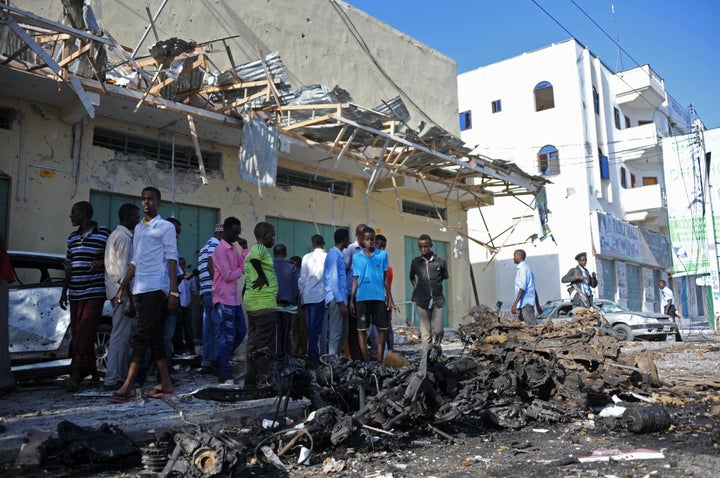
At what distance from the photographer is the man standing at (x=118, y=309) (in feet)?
16.4

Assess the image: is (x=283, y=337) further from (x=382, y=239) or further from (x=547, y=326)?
(x=547, y=326)

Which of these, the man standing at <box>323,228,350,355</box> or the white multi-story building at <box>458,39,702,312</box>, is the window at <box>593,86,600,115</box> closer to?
the white multi-story building at <box>458,39,702,312</box>

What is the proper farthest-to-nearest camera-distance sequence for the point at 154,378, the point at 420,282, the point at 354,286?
1. the point at 420,282
2. the point at 354,286
3. the point at 154,378

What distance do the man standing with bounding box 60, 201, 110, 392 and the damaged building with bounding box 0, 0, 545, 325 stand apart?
1.78m

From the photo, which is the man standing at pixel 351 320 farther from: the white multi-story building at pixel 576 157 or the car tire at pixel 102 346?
the white multi-story building at pixel 576 157

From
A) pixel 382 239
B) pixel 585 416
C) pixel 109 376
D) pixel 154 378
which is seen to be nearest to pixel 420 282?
pixel 382 239

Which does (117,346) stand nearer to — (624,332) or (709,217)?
(624,332)

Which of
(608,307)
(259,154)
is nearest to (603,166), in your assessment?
(608,307)

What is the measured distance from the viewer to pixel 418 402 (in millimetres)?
4078

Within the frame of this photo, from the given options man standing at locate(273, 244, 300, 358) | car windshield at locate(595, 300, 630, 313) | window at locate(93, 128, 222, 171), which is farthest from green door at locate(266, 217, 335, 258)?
car windshield at locate(595, 300, 630, 313)

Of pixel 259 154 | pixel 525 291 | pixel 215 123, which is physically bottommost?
pixel 525 291

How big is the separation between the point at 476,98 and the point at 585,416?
80.0 ft

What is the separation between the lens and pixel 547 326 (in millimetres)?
7062

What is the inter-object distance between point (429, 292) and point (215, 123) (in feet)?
15.2
